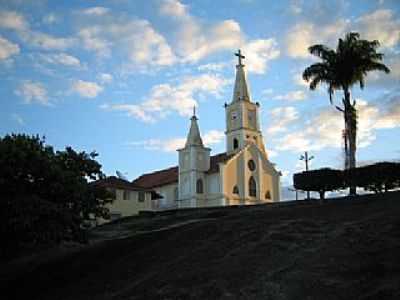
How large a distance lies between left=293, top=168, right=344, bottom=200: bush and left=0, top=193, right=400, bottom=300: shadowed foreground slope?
6844 millimetres

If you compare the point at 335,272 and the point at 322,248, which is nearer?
the point at 335,272

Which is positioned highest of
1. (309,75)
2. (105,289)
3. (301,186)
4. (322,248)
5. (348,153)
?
(309,75)

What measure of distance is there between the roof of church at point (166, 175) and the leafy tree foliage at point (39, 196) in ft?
147

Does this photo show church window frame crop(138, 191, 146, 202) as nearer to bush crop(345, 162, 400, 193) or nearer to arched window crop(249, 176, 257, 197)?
arched window crop(249, 176, 257, 197)

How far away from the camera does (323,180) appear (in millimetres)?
34188

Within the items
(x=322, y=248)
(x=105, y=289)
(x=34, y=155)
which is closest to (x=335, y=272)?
(x=322, y=248)

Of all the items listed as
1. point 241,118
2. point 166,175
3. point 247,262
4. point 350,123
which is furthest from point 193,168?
point 247,262

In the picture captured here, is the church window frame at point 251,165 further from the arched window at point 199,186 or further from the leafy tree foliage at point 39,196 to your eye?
the leafy tree foliage at point 39,196

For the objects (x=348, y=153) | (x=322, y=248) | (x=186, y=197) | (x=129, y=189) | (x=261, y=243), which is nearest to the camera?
(x=322, y=248)

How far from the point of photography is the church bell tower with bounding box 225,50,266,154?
73.3 meters

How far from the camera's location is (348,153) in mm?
41750

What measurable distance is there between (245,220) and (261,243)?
5505mm

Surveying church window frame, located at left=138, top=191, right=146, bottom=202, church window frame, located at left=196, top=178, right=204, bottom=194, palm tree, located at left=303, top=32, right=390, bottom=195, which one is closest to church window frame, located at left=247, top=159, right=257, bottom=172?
church window frame, located at left=196, top=178, right=204, bottom=194

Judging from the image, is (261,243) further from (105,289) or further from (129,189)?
(129,189)
